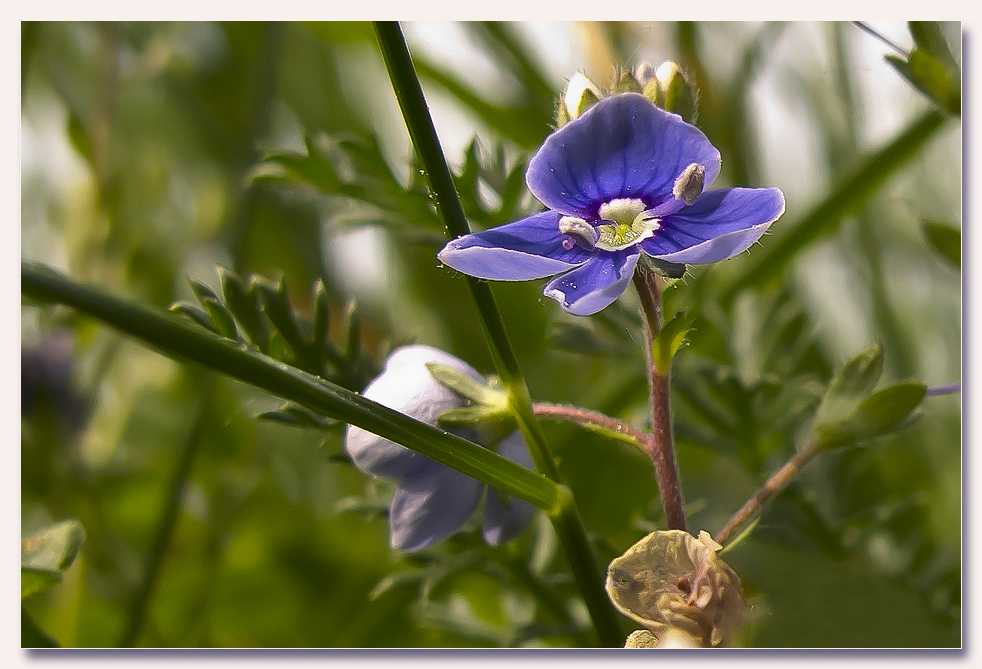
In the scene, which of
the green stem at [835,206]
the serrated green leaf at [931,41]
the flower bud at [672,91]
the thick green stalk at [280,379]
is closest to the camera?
the thick green stalk at [280,379]

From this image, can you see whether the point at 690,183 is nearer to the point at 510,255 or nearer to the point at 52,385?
the point at 510,255

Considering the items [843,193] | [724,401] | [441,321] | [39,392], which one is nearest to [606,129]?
[724,401]

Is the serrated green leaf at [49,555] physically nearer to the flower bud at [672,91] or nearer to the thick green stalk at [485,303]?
the thick green stalk at [485,303]

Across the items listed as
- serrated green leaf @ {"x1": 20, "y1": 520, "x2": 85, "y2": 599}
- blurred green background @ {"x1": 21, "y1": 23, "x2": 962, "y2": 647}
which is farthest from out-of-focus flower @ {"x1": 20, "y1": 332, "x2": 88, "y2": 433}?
serrated green leaf @ {"x1": 20, "y1": 520, "x2": 85, "y2": 599}

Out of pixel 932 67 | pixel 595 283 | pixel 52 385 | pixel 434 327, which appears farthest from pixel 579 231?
pixel 434 327

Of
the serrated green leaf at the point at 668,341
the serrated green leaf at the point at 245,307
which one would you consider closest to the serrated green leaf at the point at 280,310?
the serrated green leaf at the point at 245,307

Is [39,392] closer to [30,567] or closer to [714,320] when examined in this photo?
[30,567]
